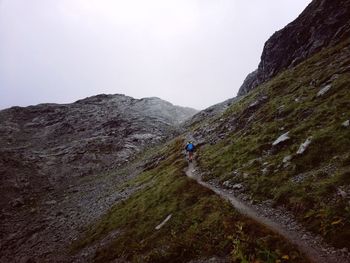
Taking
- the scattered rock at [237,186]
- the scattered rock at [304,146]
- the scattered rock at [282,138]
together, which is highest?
the scattered rock at [282,138]

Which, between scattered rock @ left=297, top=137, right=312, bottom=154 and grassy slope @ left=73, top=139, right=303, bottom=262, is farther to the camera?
scattered rock @ left=297, top=137, right=312, bottom=154

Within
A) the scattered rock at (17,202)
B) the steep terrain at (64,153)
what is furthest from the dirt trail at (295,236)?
the scattered rock at (17,202)

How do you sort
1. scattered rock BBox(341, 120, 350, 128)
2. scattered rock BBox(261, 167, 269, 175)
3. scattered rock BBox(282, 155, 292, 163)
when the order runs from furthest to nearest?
scattered rock BBox(261, 167, 269, 175), scattered rock BBox(282, 155, 292, 163), scattered rock BBox(341, 120, 350, 128)

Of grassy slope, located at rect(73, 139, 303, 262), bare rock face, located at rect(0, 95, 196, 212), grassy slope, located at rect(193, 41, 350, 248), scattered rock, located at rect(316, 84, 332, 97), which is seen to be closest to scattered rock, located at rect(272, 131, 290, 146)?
grassy slope, located at rect(193, 41, 350, 248)

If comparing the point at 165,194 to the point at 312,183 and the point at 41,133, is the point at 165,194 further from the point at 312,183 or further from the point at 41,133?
the point at 41,133

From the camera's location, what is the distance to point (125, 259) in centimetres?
2550

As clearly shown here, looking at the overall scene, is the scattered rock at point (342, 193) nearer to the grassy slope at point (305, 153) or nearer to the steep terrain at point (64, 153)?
the grassy slope at point (305, 153)

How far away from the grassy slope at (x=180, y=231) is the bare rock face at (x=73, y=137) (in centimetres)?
3606

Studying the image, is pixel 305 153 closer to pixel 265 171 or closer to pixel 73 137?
pixel 265 171

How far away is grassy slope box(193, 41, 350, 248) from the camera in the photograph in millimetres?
18027

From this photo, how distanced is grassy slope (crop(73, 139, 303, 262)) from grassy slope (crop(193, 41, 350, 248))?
2812 millimetres

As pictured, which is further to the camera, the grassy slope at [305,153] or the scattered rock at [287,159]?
the scattered rock at [287,159]

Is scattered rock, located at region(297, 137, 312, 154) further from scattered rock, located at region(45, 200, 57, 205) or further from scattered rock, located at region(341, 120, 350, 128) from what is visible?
scattered rock, located at region(45, 200, 57, 205)

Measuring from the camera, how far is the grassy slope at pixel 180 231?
17500 mm
